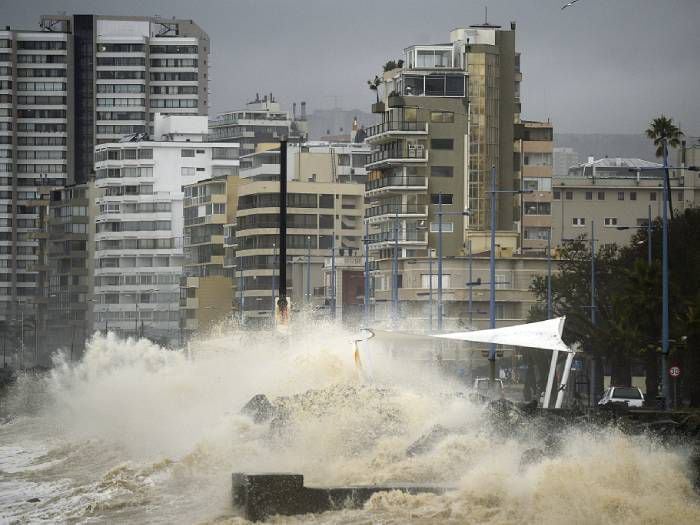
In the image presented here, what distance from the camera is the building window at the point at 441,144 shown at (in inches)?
4459

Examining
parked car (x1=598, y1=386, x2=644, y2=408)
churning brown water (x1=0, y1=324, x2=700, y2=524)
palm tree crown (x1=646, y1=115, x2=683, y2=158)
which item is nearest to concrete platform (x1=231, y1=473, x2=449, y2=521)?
churning brown water (x1=0, y1=324, x2=700, y2=524)

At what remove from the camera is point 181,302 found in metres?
153

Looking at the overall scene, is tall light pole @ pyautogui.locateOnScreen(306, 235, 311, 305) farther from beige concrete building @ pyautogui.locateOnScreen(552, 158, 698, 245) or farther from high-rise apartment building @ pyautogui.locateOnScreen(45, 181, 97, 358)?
high-rise apartment building @ pyautogui.locateOnScreen(45, 181, 97, 358)

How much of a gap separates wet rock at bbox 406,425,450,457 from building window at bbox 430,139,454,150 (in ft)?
257

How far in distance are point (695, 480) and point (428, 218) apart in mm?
84007

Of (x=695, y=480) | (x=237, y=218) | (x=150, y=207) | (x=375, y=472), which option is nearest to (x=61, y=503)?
(x=375, y=472)

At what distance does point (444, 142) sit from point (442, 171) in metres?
1.89

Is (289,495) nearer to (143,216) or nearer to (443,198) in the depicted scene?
(443,198)

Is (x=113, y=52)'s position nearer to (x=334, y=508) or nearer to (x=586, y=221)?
(x=586, y=221)

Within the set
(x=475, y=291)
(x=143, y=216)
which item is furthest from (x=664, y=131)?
(x=143, y=216)

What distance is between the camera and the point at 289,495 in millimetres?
29875

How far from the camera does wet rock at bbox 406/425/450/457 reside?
35.1 m

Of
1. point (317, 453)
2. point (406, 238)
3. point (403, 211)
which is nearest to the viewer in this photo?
point (317, 453)

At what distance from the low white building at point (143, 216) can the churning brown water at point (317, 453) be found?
103 metres
